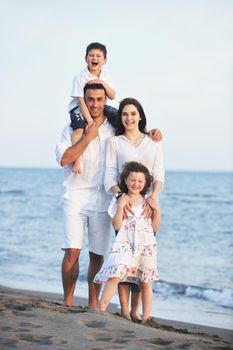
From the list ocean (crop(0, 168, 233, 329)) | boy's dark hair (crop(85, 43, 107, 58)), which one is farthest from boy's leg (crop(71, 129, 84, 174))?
ocean (crop(0, 168, 233, 329))

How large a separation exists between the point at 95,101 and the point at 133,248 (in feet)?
4.31

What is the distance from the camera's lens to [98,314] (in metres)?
5.11

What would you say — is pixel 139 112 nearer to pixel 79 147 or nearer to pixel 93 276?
pixel 79 147

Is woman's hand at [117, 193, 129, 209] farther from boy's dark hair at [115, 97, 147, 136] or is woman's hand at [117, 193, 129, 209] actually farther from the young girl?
boy's dark hair at [115, 97, 147, 136]

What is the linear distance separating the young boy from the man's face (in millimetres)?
49

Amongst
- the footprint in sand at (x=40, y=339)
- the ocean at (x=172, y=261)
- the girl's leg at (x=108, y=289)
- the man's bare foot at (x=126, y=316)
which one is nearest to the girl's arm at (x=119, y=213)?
the girl's leg at (x=108, y=289)

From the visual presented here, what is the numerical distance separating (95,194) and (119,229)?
0.54 meters

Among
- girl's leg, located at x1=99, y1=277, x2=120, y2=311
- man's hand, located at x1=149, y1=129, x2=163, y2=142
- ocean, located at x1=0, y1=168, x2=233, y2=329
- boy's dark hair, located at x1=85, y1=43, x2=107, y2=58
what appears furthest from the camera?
ocean, located at x1=0, y1=168, x2=233, y2=329

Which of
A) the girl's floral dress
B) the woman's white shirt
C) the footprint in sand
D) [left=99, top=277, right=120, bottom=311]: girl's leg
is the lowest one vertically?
the footprint in sand

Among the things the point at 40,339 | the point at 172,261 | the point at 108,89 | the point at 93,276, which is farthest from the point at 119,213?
the point at 172,261

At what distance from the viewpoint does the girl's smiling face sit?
5.50 m

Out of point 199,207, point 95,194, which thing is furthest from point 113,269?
point 199,207

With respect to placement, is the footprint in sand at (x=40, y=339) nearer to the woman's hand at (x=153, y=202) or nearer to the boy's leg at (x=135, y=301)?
the boy's leg at (x=135, y=301)

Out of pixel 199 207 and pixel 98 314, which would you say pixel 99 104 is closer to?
pixel 98 314
